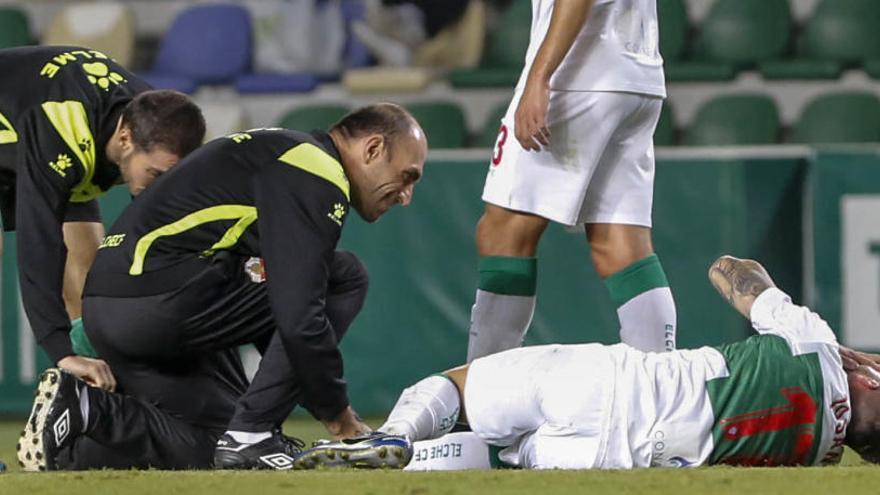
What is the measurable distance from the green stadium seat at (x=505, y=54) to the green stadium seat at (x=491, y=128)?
0.17m

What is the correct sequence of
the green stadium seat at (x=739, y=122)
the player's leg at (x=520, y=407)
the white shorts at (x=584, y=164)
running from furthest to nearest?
the green stadium seat at (x=739, y=122)
the white shorts at (x=584, y=164)
the player's leg at (x=520, y=407)

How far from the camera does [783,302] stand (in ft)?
12.0

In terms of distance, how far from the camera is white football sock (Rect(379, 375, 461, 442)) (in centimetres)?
343

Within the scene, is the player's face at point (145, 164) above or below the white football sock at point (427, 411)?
above

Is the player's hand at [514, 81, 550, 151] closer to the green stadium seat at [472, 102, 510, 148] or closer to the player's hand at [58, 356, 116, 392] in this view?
the player's hand at [58, 356, 116, 392]

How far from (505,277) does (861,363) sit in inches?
39.7

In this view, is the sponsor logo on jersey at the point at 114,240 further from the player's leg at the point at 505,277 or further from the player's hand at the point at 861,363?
the player's hand at the point at 861,363

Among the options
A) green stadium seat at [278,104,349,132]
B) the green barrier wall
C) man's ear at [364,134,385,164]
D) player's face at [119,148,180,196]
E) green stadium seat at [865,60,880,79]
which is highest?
man's ear at [364,134,385,164]

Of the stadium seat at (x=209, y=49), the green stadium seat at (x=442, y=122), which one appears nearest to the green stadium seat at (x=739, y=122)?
the green stadium seat at (x=442, y=122)

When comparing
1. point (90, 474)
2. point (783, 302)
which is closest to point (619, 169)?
point (783, 302)

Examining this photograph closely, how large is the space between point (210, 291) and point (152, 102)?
1.84 feet

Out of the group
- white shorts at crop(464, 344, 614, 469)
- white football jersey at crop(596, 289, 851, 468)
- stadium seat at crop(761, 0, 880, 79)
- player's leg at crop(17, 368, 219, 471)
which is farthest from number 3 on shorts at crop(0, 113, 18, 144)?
stadium seat at crop(761, 0, 880, 79)

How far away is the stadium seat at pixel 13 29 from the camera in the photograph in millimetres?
9805

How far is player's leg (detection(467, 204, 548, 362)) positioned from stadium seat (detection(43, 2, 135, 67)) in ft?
19.7
